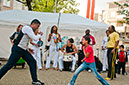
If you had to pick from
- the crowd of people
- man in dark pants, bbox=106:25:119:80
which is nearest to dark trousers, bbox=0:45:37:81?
the crowd of people

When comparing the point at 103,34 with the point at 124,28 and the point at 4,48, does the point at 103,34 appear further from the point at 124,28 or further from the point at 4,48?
the point at 124,28

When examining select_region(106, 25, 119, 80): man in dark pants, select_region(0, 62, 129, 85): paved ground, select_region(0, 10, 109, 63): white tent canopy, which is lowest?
select_region(0, 62, 129, 85): paved ground

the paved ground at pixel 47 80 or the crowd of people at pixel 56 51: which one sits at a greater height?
the crowd of people at pixel 56 51

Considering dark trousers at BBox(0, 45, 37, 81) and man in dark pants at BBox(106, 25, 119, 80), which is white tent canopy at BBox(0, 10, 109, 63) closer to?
man in dark pants at BBox(106, 25, 119, 80)

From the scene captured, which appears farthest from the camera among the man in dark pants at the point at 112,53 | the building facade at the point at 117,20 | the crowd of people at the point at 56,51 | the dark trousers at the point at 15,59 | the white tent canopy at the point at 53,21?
the building facade at the point at 117,20

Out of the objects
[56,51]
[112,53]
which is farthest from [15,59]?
[56,51]

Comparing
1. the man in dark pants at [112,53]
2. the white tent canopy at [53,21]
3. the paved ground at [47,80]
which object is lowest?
the paved ground at [47,80]

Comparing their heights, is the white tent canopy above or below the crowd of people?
above

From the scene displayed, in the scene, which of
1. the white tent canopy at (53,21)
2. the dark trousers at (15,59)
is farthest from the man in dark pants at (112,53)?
the white tent canopy at (53,21)

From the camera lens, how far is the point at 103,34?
11.7 meters

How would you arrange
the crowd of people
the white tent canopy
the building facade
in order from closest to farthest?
the crowd of people, the white tent canopy, the building facade

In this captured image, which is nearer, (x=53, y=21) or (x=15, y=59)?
(x=15, y=59)

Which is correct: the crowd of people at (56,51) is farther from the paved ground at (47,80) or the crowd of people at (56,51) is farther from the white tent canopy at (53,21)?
the white tent canopy at (53,21)

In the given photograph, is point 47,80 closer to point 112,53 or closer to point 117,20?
point 112,53
